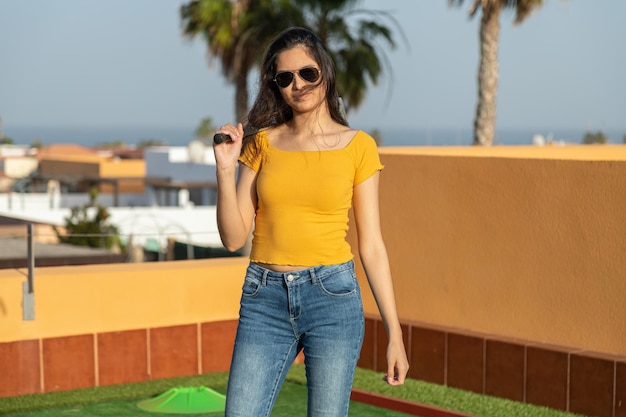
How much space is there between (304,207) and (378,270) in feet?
0.91

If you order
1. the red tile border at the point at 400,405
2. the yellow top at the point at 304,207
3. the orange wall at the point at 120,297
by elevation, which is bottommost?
the red tile border at the point at 400,405

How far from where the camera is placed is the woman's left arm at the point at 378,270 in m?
3.31

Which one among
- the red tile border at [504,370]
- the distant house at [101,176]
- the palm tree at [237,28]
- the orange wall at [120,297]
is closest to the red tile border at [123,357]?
the orange wall at [120,297]

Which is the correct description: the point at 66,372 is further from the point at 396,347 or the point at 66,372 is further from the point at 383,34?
the point at 383,34

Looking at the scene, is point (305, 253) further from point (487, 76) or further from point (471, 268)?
point (487, 76)

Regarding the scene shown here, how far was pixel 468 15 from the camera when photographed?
2042cm

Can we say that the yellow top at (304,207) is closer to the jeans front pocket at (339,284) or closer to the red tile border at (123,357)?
the jeans front pocket at (339,284)

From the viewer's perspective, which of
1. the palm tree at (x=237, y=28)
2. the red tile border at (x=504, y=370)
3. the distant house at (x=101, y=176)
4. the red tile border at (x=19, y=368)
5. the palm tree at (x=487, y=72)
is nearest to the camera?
the red tile border at (x=504, y=370)

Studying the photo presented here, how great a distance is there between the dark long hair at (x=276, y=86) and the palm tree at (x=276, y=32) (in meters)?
20.2

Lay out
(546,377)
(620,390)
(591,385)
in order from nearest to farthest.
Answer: (620,390)
(591,385)
(546,377)

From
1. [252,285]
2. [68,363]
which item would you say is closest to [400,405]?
[68,363]

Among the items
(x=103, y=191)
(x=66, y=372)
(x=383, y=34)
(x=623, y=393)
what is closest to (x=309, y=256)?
(x=623, y=393)

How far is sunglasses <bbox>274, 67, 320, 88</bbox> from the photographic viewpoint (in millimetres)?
3344

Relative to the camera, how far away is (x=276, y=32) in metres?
25.1
